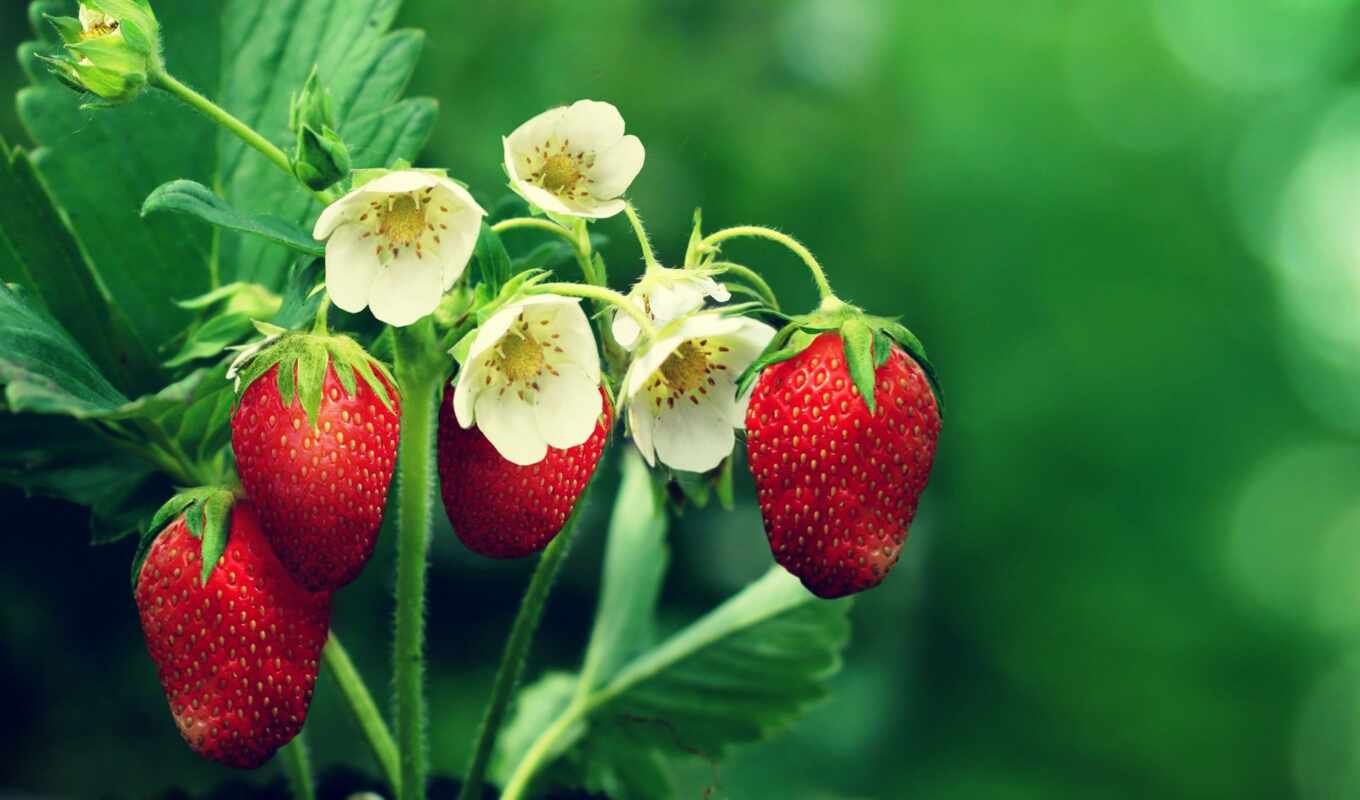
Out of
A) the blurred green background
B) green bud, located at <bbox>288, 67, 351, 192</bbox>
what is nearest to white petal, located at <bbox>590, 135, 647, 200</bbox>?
green bud, located at <bbox>288, 67, 351, 192</bbox>

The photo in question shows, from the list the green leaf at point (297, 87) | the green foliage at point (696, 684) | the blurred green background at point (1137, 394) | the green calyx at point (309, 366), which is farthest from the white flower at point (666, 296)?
the blurred green background at point (1137, 394)

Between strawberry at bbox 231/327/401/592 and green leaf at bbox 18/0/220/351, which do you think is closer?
strawberry at bbox 231/327/401/592

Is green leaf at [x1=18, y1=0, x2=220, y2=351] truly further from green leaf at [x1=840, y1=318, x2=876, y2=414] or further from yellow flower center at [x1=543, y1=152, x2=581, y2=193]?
green leaf at [x1=840, y1=318, x2=876, y2=414]

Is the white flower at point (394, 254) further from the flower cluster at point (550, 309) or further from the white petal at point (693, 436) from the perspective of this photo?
the white petal at point (693, 436)

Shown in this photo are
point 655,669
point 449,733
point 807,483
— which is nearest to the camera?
point 807,483

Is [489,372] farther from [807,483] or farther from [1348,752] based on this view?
[1348,752]

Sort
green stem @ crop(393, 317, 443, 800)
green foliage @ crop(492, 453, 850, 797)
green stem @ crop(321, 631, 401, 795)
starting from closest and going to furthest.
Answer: green stem @ crop(393, 317, 443, 800) < green stem @ crop(321, 631, 401, 795) < green foliage @ crop(492, 453, 850, 797)

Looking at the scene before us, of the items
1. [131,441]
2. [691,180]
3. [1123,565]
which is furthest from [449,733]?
[1123,565]
